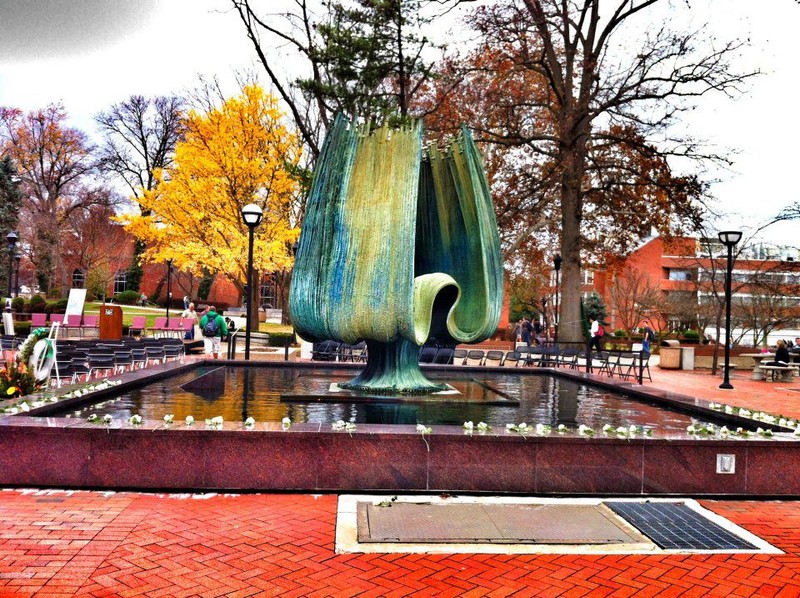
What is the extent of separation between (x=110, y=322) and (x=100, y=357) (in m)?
12.7

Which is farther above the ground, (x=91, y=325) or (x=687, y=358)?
(x=91, y=325)

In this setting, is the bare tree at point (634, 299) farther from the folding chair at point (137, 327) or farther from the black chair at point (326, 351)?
the folding chair at point (137, 327)

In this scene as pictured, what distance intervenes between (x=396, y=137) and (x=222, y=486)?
5443mm

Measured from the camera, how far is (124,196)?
56.2 metres

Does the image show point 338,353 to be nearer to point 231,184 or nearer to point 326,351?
point 326,351

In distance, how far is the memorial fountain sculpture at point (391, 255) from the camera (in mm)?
9547

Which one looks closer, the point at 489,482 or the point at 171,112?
the point at 489,482

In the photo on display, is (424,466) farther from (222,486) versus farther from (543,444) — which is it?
(222,486)

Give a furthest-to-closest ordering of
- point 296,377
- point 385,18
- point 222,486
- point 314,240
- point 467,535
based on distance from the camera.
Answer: point 385,18
point 296,377
point 314,240
point 222,486
point 467,535

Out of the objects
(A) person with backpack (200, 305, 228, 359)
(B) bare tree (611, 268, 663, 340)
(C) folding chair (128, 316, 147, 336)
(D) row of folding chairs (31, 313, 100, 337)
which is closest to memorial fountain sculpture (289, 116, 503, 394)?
(A) person with backpack (200, 305, 228, 359)

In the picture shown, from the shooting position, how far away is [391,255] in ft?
31.2

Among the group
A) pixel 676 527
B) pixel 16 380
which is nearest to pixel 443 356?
pixel 16 380

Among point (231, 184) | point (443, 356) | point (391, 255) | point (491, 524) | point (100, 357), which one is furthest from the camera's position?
point (231, 184)

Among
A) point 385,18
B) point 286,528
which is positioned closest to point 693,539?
point 286,528
